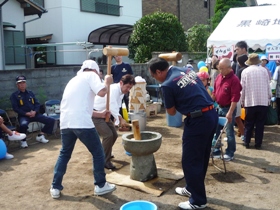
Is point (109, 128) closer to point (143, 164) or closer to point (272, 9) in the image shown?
point (143, 164)

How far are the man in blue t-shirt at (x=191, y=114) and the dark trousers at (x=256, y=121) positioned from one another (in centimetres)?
271

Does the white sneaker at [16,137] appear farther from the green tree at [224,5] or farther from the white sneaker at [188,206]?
the green tree at [224,5]

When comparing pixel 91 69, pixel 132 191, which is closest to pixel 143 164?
pixel 132 191

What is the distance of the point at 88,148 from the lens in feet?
14.1

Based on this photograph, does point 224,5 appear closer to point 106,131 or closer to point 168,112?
point 106,131

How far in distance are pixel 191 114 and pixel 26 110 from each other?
14.8ft

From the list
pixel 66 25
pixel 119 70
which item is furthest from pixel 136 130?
pixel 66 25

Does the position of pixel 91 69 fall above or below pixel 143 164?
above

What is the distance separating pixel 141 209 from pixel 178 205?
663 mm

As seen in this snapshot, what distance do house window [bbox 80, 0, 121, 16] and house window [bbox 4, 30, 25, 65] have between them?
13.3 feet

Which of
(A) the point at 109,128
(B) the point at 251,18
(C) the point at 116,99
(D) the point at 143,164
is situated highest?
(B) the point at 251,18

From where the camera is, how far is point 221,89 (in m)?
5.68

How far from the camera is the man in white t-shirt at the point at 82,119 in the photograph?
413 cm

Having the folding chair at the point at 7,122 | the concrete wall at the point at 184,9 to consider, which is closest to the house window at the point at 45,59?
the concrete wall at the point at 184,9
